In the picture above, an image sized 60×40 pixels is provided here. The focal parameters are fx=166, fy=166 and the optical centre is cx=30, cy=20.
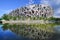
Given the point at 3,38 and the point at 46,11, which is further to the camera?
the point at 46,11

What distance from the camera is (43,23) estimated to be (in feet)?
15.9

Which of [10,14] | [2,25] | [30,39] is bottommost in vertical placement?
[30,39]

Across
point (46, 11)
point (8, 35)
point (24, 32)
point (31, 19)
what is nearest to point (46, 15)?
point (46, 11)

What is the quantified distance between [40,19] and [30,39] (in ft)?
2.16

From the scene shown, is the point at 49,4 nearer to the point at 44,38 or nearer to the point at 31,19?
the point at 31,19

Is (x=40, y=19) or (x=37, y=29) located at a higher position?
(x=40, y=19)

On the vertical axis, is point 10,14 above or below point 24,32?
above

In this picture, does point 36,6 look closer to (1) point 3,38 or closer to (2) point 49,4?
(2) point 49,4

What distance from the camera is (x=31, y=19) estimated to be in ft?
16.0

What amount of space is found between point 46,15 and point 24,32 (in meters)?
0.83

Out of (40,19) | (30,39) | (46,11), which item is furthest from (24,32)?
(46,11)

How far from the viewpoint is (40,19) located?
15.9 ft

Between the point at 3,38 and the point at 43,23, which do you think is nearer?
the point at 3,38

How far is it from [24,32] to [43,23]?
0.61 metres
